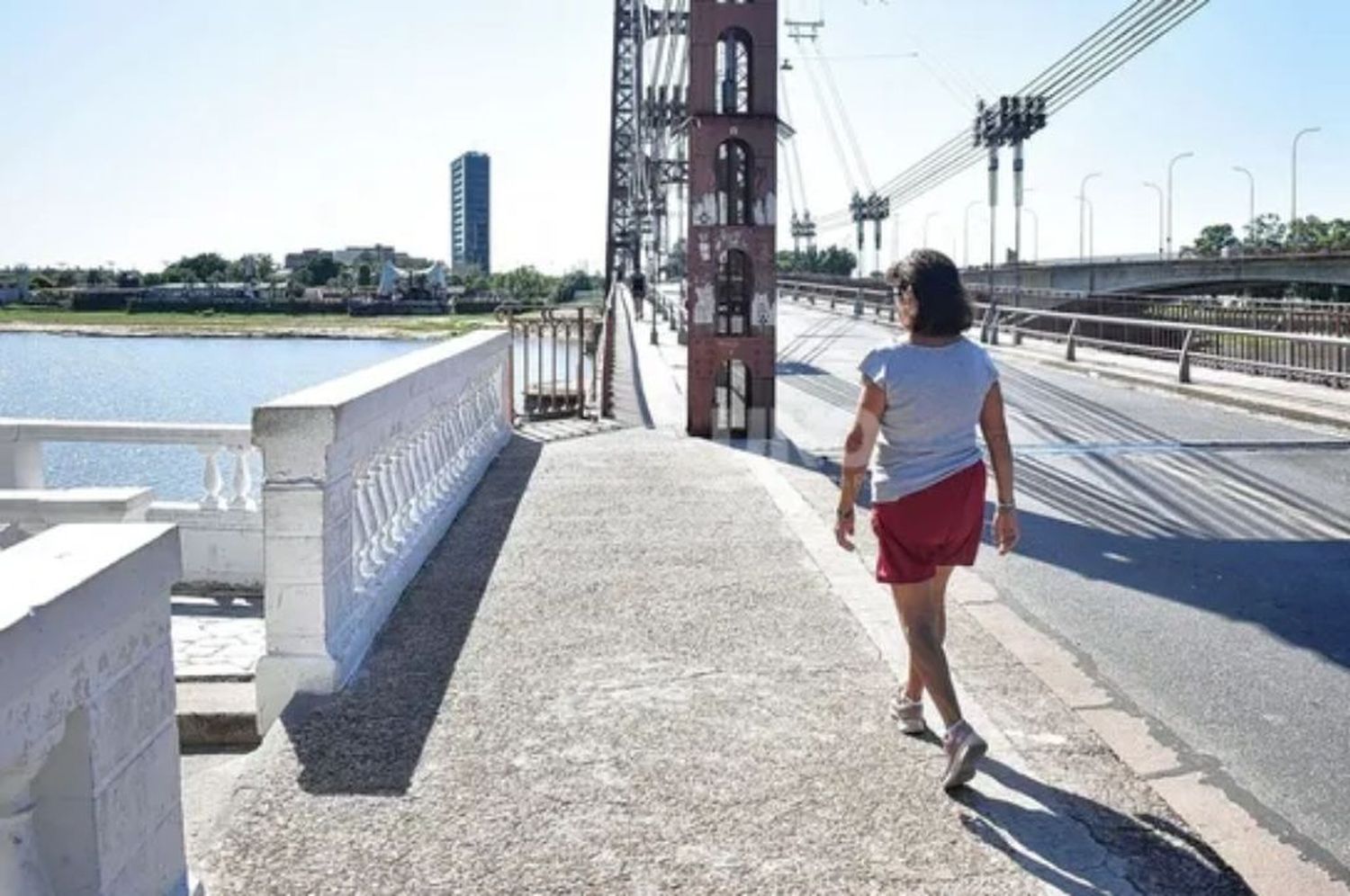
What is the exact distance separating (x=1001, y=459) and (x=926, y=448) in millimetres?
392

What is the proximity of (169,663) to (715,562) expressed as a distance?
4.86 meters

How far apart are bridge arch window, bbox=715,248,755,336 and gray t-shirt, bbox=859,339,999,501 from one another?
31.7 feet

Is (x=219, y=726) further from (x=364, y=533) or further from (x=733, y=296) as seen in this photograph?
(x=733, y=296)

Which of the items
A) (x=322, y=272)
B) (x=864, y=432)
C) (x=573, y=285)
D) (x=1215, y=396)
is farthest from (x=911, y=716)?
(x=322, y=272)

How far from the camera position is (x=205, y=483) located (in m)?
9.84

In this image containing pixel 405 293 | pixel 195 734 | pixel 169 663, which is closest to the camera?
pixel 169 663

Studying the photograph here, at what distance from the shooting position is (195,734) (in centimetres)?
549

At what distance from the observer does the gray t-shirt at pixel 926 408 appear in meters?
4.44

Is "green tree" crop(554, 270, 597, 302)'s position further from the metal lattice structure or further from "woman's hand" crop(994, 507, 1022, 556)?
"woman's hand" crop(994, 507, 1022, 556)

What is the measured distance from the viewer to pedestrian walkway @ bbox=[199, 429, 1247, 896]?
3.79 meters

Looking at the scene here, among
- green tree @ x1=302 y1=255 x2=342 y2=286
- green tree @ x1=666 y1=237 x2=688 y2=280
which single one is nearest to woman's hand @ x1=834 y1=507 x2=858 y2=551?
green tree @ x1=666 y1=237 x2=688 y2=280

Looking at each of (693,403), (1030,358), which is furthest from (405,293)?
(693,403)

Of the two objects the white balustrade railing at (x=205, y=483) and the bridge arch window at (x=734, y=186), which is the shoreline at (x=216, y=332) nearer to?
the bridge arch window at (x=734, y=186)

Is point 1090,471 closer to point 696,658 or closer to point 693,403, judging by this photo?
point 693,403
